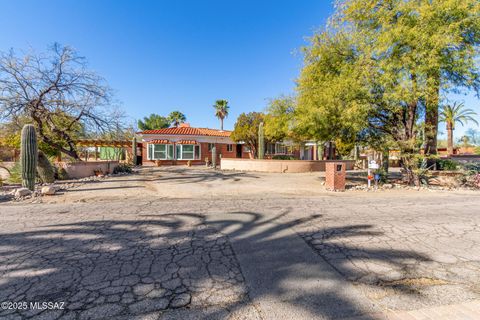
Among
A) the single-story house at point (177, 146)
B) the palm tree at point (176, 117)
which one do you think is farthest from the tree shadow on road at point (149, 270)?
the palm tree at point (176, 117)

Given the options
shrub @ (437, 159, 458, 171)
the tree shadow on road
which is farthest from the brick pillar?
shrub @ (437, 159, 458, 171)

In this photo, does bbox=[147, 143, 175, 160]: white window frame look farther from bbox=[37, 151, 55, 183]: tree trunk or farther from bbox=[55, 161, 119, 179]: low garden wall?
bbox=[37, 151, 55, 183]: tree trunk

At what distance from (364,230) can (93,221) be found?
20.2 feet

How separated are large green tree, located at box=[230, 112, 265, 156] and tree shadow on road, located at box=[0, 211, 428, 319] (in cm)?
1770

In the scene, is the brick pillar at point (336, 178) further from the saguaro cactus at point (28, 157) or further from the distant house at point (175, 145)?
the distant house at point (175, 145)

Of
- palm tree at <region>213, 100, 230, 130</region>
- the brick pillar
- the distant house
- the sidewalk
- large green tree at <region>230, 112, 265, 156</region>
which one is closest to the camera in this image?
the sidewalk

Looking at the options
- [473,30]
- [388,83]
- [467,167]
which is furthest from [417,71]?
[467,167]

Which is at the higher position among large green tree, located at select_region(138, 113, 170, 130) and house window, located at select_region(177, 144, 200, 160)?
large green tree, located at select_region(138, 113, 170, 130)

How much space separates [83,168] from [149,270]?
13324mm

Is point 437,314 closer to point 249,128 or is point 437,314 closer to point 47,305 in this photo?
point 47,305

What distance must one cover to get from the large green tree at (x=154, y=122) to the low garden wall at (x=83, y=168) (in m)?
37.3

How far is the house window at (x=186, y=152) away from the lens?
25812 mm

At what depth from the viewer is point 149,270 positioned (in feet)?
Answer: 9.62

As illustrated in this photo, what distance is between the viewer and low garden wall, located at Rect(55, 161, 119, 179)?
40.4 ft
